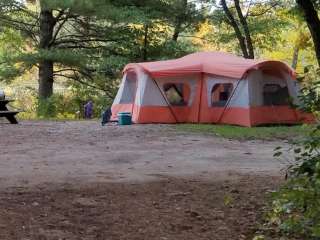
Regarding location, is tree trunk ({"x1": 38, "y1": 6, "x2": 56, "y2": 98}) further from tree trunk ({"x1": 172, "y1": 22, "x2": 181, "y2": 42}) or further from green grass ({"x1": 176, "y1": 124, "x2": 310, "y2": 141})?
green grass ({"x1": 176, "y1": 124, "x2": 310, "y2": 141})

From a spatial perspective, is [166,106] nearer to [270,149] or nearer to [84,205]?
[270,149]

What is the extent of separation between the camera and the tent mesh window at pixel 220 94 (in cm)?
1462

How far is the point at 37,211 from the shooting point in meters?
4.36

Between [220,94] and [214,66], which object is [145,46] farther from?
[220,94]

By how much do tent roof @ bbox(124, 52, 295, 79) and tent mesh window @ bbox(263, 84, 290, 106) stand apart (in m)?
0.43

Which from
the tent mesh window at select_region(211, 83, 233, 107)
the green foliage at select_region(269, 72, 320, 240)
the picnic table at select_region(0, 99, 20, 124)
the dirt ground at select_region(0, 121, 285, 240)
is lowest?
the dirt ground at select_region(0, 121, 285, 240)

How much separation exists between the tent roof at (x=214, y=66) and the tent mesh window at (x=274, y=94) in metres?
0.43

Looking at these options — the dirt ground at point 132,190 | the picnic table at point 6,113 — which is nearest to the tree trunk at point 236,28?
the picnic table at point 6,113

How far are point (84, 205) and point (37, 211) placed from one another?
16.4 inches

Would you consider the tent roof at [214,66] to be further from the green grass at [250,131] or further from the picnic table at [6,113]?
the picnic table at [6,113]

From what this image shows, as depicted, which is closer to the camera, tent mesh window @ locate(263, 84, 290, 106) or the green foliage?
the green foliage

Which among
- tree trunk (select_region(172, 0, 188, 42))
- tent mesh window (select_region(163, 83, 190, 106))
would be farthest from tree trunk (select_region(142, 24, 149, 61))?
tent mesh window (select_region(163, 83, 190, 106))

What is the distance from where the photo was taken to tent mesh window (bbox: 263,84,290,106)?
46.9ft

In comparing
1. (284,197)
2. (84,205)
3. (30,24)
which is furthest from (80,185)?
(30,24)
